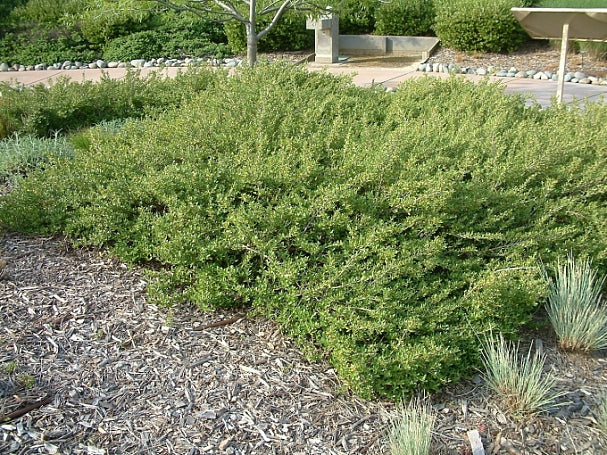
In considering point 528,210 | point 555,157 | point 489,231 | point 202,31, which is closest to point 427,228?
point 489,231

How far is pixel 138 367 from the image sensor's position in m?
3.10

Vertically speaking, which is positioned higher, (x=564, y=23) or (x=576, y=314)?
(x=564, y=23)

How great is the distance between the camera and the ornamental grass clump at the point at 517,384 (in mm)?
2969

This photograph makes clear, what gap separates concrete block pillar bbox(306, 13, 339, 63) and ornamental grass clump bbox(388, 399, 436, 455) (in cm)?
1085

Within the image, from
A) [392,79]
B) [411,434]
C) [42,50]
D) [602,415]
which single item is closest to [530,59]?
[392,79]

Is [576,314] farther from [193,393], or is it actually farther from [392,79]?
[392,79]

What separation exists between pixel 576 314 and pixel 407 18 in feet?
38.6

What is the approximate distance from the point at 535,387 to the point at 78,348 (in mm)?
2226

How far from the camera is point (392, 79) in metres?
10.9

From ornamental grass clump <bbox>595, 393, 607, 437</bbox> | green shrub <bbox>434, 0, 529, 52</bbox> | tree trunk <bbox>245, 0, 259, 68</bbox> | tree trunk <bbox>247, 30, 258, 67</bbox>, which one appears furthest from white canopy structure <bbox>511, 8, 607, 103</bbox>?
green shrub <bbox>434, 0, 529, 52</bbox>

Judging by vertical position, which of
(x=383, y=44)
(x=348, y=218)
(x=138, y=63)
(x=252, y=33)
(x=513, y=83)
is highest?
(x=252, y=33)

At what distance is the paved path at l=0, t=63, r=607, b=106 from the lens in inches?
367

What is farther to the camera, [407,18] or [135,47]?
[407,18]

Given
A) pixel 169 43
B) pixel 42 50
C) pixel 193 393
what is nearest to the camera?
pixel 193 393
